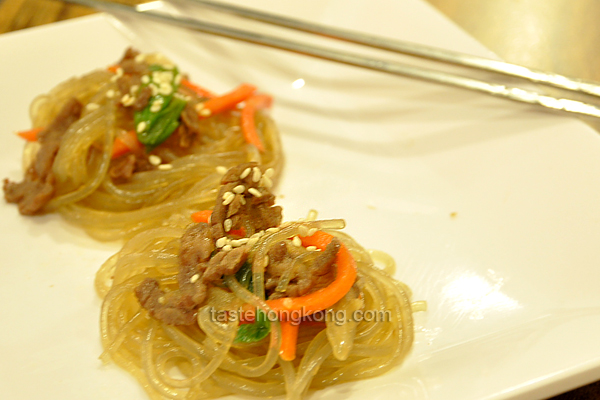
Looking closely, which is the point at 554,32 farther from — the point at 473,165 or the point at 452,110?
the point at 473,165

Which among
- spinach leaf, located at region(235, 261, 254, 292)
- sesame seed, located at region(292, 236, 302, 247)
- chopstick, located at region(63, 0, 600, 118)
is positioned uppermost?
chopstick, located at region(63, 0, 600, 118)

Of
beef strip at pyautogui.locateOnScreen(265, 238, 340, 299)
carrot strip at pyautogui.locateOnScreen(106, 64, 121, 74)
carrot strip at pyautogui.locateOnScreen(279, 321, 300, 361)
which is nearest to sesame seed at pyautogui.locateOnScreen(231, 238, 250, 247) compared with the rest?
beef strip at pyautogui.locateOnScreen(265, 238, 340, 299)

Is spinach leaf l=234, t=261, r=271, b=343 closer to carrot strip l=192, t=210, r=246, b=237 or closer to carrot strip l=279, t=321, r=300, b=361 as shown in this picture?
carrot strip l=279, t=321, r=300, b=361

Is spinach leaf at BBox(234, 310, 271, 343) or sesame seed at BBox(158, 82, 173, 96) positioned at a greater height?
sesame seed at BBox(158, 82, 173, 96)

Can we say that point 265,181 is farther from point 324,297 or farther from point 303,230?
point 324,297

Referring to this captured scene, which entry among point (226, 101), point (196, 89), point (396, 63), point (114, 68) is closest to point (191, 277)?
point (226, 101)

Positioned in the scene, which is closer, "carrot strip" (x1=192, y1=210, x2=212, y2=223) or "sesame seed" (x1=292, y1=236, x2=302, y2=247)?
"sesame seed" (x1=292, y1=236, x2=302, y2=247)

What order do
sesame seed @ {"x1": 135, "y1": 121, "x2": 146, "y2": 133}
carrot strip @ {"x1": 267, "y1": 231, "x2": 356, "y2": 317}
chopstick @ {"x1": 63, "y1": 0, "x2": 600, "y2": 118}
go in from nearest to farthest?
carrot strip @ {"x1": 267, "y1": 231, "x2": 356, "y2": 317} → chopstick @ {"x1": 63, "y1": 0, "x2": 600, "y2": 118} → sesame seed @ {"x1": 135, "y1": 121, "x2": 146, "y2": 133}

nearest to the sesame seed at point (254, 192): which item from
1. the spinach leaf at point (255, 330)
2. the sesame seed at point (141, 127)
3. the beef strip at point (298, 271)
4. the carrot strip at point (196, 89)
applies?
the beef strip at point (298, 271)
